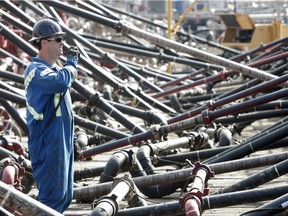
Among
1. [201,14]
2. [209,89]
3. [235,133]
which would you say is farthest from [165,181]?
[201,14]

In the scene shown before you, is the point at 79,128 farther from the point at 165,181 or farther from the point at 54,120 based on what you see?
the point at 54,120

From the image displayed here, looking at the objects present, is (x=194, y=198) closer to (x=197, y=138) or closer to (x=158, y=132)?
(x=158, y=132)

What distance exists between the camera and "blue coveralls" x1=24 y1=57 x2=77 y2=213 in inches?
231

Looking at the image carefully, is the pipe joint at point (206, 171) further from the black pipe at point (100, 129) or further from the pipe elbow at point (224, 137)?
the black pipe at point (100, 129)

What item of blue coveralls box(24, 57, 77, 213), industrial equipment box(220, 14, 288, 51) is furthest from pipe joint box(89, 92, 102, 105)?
industrial equipment box(220, 14, 288, 51)

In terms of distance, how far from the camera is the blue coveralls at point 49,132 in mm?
5871

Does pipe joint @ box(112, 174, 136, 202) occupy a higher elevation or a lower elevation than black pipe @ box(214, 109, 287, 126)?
higher

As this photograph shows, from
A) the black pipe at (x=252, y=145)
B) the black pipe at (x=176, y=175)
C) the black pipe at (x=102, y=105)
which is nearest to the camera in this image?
the black pipe at (x=176, y=175)

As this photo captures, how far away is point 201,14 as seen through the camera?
48.5 m

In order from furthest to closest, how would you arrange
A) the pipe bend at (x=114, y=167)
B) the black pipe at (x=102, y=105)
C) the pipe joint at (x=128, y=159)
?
the black pipe at (x=102, y=105), the pipe joint at (x=128, y=159), the pipe bend at (x=114, y=167)

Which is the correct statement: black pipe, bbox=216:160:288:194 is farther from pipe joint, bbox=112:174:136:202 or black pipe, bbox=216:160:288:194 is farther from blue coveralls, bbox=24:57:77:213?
blue coveralls, bbox=24:57:77:213

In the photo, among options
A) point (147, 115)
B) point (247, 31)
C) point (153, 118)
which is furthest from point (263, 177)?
point (247, 31)

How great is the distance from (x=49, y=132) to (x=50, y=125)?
1.7 inches

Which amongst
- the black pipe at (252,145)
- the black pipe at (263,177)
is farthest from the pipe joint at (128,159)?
the black pipe at (263,177)
